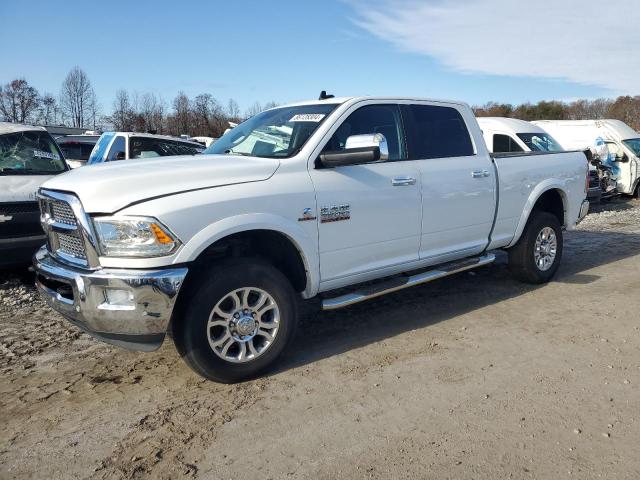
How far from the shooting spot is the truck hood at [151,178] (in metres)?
3.34

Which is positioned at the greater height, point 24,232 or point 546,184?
point 546,184

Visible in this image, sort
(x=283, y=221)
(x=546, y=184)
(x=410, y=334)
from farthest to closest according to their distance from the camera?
1. (x=546, y=184)
2. (x=410, y=334)
3. (x=283, y=221)

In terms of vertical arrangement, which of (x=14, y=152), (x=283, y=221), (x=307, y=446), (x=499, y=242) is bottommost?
(x=307, y=446)

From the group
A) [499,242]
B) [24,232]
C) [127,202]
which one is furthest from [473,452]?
[24,232]

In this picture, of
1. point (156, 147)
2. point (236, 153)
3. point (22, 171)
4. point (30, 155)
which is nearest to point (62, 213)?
point (236, 153)

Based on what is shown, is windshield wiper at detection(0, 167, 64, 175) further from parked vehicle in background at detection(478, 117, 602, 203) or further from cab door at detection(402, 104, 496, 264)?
parked vehicle in background at detection(478, 117, 602, 203)

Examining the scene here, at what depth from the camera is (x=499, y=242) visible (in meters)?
5.66

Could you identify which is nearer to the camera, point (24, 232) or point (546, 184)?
point (24, 232)

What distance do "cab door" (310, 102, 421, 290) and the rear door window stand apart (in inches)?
260

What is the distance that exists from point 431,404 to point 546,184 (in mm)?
3599

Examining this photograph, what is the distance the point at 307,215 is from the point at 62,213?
5.56ft

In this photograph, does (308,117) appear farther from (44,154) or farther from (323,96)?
(44,154)

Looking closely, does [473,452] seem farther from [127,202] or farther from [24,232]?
[24,232]

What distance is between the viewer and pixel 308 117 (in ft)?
14.6
